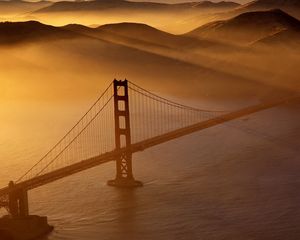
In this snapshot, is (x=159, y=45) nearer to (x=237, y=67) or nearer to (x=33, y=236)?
(x=237, y=67)

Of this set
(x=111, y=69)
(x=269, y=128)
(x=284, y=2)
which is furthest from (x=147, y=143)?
(x=284, y=2)

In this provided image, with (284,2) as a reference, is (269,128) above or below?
below

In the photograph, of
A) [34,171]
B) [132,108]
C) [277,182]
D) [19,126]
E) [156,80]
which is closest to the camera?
[277,182]

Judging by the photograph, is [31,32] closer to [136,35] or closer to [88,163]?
[136,35]

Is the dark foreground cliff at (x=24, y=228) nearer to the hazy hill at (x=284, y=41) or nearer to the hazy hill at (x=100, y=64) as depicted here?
the hazy hill at (x=100, y=64)

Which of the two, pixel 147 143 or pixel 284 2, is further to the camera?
pixel 284 2

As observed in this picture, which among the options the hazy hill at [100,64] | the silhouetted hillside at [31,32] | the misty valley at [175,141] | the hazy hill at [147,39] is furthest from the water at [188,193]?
the silhouetted hillside at [31,32]

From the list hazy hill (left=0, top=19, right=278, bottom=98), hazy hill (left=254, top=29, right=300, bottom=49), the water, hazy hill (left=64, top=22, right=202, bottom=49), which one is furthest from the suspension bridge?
hazy hill (left=64, top=22, right=202, bottom=49)
